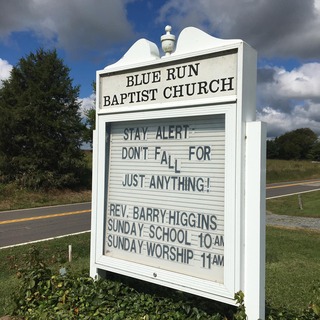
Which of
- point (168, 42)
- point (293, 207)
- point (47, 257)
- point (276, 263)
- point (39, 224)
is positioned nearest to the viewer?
point (168, 42)

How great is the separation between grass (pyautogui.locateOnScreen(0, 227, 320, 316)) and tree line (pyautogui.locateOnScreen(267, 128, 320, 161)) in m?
93.8

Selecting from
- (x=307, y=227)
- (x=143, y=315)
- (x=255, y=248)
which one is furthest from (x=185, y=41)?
(x=307, y=227)

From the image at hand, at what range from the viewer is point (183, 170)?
10.8 ft

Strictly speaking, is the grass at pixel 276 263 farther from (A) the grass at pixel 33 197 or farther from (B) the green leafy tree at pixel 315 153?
(B) the green leafy tree at pixel 315 153

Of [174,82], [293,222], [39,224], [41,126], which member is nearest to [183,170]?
[174,82]

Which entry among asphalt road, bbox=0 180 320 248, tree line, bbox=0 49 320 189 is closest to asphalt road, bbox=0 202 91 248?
asphalt road, bbox=0 180 320 248

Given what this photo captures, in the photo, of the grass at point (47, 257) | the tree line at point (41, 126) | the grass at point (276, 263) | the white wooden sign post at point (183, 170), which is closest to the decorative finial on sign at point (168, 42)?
the white wooden sign post at point (183, 170)

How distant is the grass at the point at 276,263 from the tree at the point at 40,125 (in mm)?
12089

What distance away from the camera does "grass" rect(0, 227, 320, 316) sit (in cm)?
504

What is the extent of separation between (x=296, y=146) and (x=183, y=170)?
111 meters

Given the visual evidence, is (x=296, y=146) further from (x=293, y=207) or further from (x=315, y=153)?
(x=293, y=207)

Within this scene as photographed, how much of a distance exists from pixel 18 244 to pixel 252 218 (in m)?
7.84

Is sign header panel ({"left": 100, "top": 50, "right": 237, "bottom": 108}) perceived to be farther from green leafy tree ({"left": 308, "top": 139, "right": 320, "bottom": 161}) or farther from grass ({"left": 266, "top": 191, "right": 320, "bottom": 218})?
green leafy tree ({"left": 308, "top": 139, "right": 320, "bottom": 161})

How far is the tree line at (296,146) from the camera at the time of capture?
10412 centimetres
